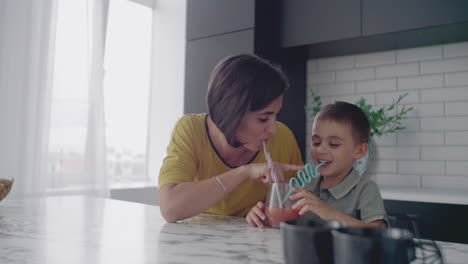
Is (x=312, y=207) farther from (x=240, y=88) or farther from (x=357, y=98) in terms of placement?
(x=357, y=98)

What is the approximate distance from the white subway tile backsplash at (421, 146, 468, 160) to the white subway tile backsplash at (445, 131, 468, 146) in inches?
1.2

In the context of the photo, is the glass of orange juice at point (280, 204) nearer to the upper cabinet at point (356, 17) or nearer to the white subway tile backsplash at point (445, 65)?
the upper cabinet at point (356, 17)

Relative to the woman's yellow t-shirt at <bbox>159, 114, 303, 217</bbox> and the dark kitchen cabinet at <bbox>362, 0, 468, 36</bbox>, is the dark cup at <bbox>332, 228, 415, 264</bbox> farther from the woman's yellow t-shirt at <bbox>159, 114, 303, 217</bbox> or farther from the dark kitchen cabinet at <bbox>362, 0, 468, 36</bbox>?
the dark kitchen cabinet at <bbox>362, 0, 468, 36</bbox>

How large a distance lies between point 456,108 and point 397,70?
44 cm

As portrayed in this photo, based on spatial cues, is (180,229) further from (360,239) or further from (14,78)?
(14,78)

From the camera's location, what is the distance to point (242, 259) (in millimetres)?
778

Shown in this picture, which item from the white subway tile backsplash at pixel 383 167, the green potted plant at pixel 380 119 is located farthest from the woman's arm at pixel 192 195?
the white subway tile backsplash at pixel 383 167

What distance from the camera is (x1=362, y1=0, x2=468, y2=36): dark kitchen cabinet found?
2240 millimetres

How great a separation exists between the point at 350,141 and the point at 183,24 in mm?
2699

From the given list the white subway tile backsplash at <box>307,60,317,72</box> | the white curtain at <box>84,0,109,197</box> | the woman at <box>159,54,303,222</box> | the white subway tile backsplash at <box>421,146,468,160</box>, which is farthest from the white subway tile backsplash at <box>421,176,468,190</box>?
the white curtain at <box>84,0,109,197</box>

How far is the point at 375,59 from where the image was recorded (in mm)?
2859

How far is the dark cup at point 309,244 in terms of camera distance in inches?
20.8

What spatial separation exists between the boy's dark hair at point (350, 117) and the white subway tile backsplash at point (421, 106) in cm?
134

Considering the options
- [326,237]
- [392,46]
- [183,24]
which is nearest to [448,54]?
[392,46]
